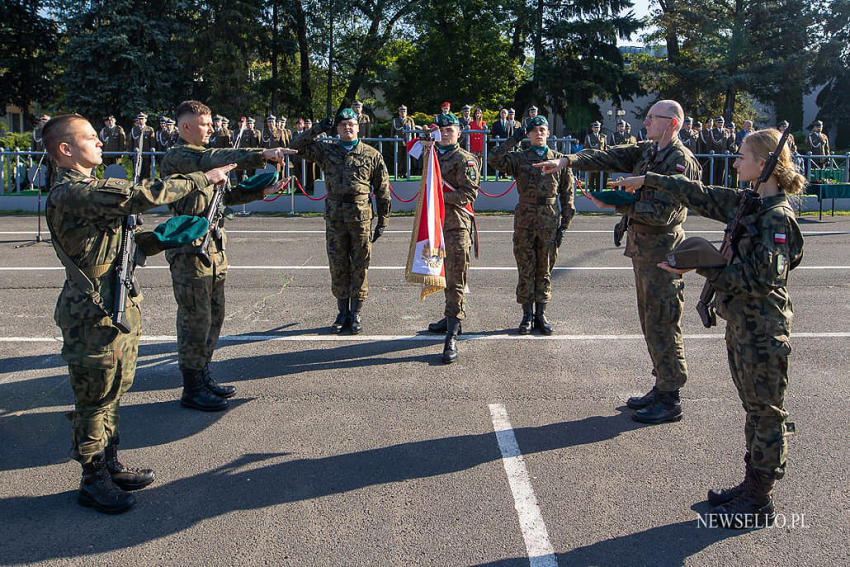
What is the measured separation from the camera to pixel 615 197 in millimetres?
5137

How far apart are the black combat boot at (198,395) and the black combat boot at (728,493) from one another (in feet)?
12.1

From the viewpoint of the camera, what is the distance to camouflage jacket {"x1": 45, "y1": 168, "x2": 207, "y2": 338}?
3992 mm

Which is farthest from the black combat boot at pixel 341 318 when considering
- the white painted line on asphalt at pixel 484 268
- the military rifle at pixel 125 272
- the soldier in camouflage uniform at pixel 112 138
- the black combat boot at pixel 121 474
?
the soldier in camouflage uniform at pixel 112 138

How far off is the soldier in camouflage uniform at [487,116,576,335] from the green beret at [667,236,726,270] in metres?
4.12

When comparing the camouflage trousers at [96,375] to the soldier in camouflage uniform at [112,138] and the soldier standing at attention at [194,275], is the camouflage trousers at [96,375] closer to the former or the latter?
the soldier standing at attention at [194,275]

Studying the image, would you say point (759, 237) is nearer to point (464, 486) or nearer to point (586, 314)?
point (464, 486)

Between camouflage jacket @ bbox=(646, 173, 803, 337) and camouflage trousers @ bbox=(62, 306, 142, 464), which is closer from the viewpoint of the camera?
camouflage jacket @ bbox=(646, 173, 803, 337)

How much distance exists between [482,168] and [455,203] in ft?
41.7

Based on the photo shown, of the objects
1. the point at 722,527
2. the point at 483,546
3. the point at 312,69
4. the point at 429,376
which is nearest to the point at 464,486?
the point at 483,546

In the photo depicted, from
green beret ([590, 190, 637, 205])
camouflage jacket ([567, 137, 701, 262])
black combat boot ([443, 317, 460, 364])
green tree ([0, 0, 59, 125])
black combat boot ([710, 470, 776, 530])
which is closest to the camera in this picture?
black combat boot ([710, 470, 776, 530])

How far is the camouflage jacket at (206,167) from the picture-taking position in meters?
5.56

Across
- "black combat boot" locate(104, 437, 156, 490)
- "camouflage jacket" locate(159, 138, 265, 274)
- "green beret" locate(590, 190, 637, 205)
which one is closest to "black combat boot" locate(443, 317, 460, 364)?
"camouflage jacket" locate(159, 138, 265, 274)

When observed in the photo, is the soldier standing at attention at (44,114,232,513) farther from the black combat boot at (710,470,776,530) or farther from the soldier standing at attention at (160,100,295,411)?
the black combat boot at (710,470,776,530)

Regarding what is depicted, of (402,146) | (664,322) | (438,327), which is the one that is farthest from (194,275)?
(402,146)
